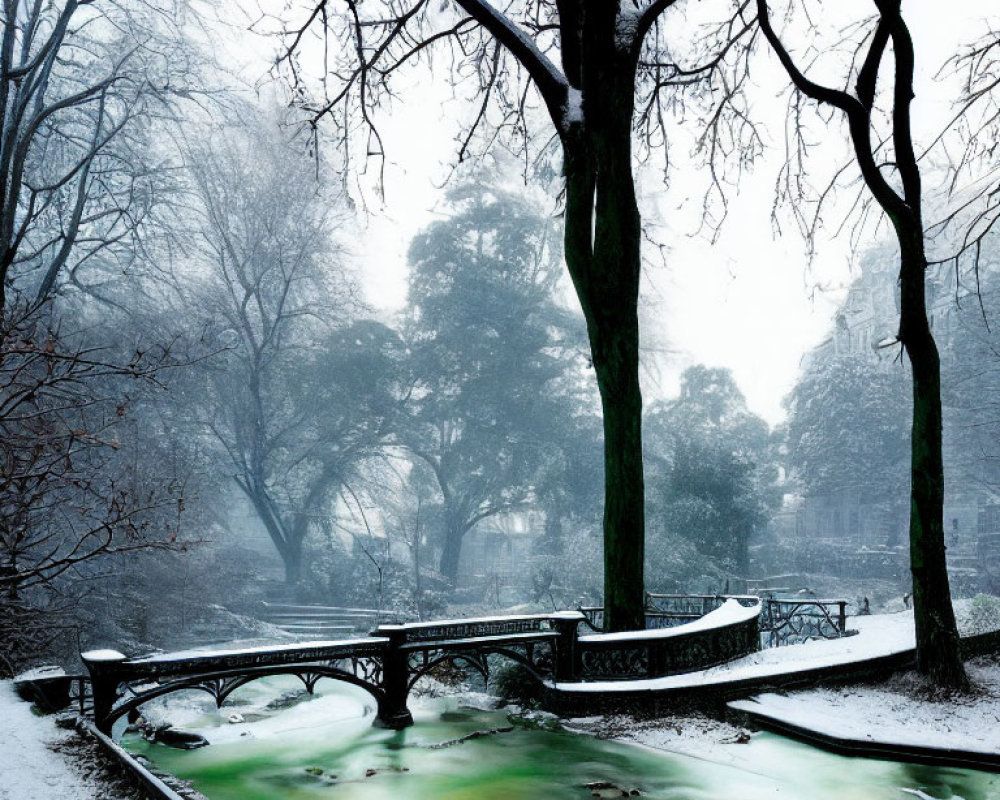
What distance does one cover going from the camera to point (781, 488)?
40.2 meters

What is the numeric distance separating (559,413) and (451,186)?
495 inches

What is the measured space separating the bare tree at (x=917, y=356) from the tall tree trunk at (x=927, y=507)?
1 cm

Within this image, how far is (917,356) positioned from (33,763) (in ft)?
29.0

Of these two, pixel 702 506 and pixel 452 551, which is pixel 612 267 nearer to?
pixel 702 506

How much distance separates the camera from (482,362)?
37281 millimetres

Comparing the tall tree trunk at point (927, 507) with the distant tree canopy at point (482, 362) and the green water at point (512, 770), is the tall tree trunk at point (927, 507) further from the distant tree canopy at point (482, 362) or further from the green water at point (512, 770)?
the distant tree canopy at point (482, 362)

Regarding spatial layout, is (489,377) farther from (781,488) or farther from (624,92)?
(624,92)

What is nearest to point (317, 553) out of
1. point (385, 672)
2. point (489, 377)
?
point (489, 377)

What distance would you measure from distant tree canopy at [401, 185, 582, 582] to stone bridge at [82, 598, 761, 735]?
90.6 feet

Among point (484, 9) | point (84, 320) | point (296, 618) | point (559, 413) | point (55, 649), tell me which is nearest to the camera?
point (484, 9)

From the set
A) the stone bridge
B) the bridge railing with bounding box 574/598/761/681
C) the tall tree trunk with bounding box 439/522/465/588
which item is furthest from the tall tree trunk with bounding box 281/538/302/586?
the bridge railing with bounding box 574/598/761/681

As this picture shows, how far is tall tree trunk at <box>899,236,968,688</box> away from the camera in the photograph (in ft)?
26.7

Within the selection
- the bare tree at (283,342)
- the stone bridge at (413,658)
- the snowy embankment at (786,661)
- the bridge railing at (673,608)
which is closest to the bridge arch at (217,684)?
the stone bridge at (413,658)

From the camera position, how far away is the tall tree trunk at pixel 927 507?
320 inches
